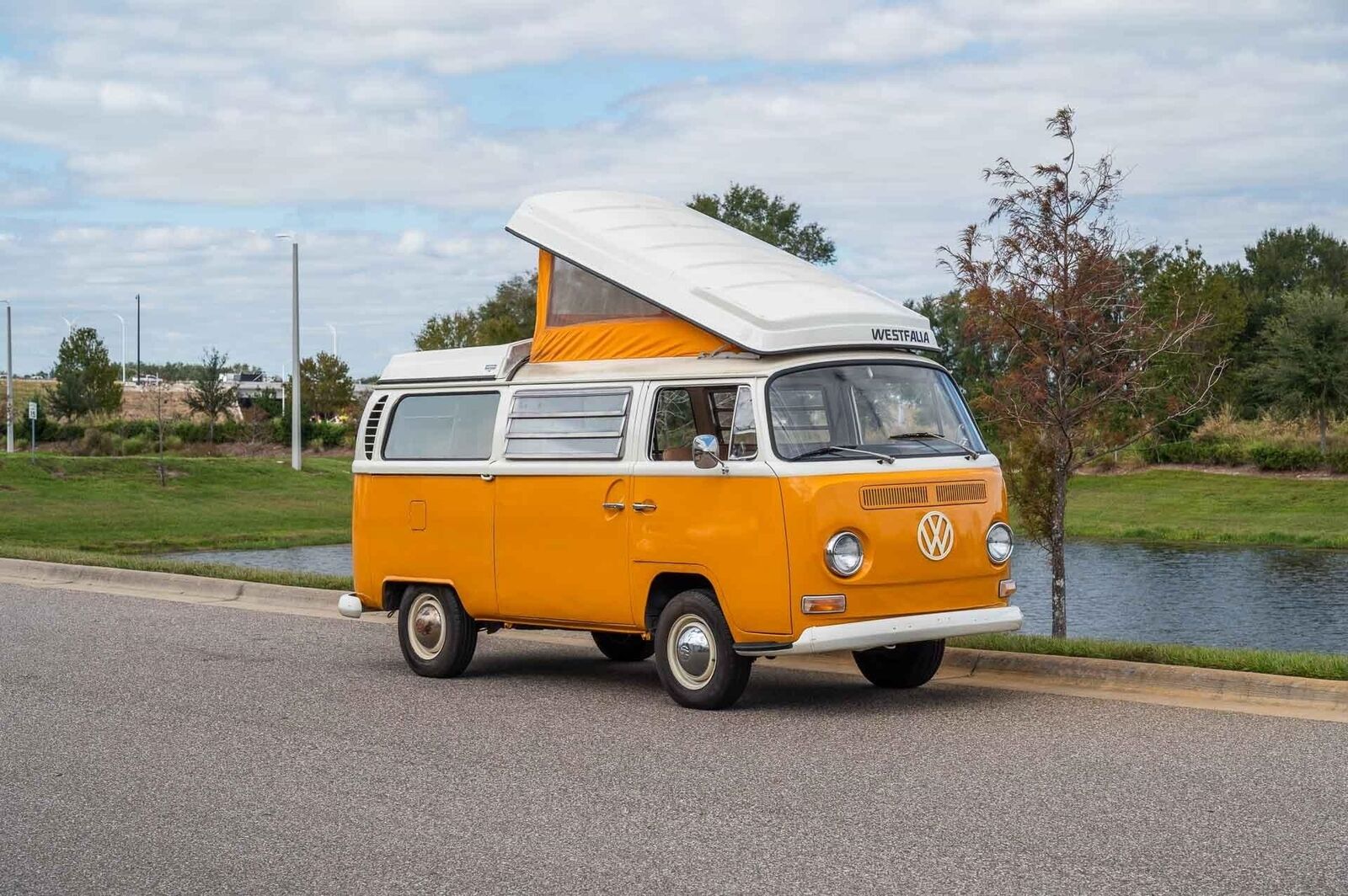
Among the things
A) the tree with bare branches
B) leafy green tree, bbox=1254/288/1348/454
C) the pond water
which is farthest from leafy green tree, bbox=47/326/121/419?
the tree with bare branches

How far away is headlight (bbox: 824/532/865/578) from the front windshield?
1.70ft

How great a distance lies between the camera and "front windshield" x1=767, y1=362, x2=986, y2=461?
10023 millimetres

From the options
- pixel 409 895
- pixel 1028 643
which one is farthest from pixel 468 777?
pixel 1028 643

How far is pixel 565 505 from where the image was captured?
11.0 meters

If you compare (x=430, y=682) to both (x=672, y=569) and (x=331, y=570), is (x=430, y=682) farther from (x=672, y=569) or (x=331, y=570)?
(x=331, y=570)

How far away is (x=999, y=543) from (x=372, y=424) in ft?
16.6

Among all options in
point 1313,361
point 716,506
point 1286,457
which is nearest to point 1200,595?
point 716,506

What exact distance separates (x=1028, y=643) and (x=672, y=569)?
2874 millimetres

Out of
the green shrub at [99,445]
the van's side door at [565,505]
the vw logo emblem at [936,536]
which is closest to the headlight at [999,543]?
the vw logo emblem at [936,536]

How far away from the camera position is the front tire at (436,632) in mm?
11977

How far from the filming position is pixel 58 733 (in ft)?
31.9

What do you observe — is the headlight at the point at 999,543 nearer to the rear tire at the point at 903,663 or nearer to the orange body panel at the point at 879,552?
the orange body panel at the point at 879,552

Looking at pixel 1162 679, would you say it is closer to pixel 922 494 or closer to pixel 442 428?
pixel 922 494

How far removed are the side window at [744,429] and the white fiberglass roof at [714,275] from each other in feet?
1.02
